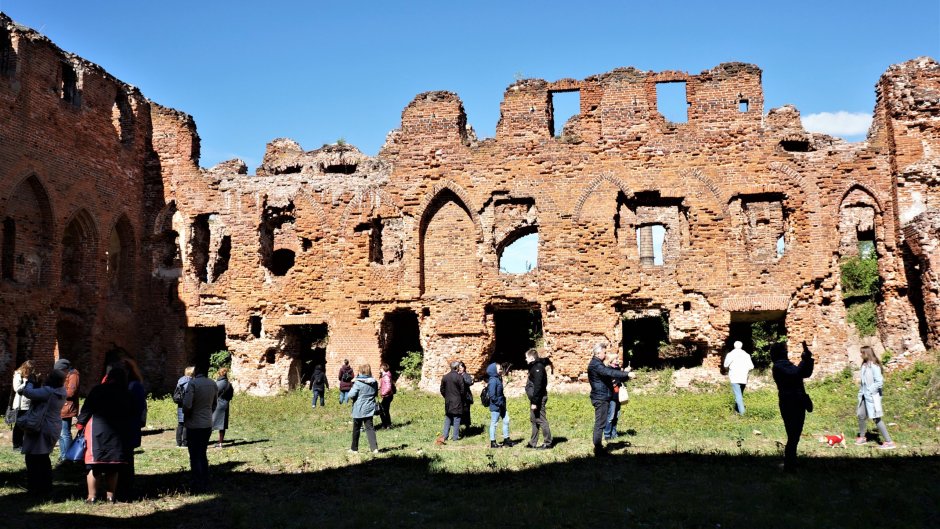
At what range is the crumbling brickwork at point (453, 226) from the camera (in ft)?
60.5

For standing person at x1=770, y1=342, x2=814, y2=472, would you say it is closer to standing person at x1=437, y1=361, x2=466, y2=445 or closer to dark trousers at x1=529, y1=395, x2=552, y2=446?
dark trousers at x1=529, y1=395, x2=552, y2=446

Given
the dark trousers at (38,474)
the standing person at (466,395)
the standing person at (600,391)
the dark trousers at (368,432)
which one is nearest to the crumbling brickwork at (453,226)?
the standing person at (466,395)

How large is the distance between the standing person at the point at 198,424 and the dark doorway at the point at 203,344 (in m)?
12.9

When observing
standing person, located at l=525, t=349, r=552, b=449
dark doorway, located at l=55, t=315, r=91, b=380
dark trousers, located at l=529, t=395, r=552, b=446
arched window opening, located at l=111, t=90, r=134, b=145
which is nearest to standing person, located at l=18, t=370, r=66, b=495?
standing person, located at l=525, t=349, r=552, b=449

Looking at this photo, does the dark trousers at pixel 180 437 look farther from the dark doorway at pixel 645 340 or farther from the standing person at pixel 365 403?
the dark doorway at pixel 645 340

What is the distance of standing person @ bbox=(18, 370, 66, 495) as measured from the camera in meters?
8.64

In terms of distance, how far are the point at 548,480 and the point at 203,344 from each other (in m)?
16.1

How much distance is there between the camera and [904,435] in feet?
39.2

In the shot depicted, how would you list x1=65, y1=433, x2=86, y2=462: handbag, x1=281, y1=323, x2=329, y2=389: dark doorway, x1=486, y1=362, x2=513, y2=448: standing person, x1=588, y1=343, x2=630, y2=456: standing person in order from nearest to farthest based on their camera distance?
x1=65, y1=433, x2=86, y2=462: handbag
x1=588, y1=343, x2=630, y2=456: standing person
x1=486, y1=362, x2=513, y2=448: standing person
x1=281, y1=323, x2=329, y2=389: dark doorway

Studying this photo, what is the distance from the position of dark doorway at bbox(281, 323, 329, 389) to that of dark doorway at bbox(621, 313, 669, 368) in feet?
26.5

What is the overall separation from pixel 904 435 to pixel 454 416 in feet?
22.8

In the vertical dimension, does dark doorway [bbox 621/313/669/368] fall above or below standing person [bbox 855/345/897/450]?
above

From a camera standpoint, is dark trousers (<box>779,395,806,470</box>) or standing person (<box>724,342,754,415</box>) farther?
standing person (<box>724,342,754,415</box>)

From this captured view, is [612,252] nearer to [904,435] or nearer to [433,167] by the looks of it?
[433,167]
